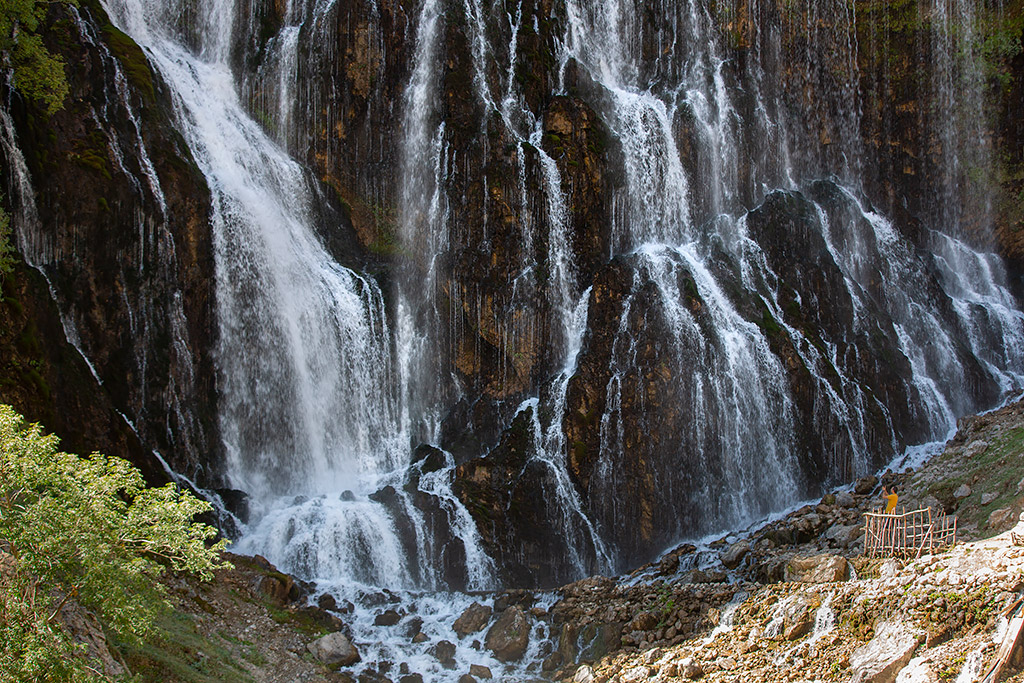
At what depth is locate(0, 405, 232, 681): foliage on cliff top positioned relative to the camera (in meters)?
8.95

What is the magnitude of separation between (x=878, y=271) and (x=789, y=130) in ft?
27.7

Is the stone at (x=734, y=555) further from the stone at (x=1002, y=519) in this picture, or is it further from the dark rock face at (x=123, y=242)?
the dark rock face at (x=123, y=242)

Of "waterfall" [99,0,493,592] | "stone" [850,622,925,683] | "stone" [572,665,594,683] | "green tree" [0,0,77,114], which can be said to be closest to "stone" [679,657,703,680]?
"stone" [572,665,594,683]

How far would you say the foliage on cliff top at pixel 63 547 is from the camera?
29.4 ft

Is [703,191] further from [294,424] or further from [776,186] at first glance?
[294,424]

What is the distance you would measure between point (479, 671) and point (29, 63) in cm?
1969

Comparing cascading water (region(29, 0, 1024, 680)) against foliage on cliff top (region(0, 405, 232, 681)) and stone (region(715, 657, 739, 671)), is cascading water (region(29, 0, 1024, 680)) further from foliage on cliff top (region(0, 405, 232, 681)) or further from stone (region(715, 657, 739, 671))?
foliage on cliff top (region(0, 405, 232, 681))

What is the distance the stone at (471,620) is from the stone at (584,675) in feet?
10.8

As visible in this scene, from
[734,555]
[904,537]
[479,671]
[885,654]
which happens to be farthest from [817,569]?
[479,671]

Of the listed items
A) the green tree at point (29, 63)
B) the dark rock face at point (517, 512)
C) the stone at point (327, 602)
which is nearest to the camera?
the stone at point (327, 602)

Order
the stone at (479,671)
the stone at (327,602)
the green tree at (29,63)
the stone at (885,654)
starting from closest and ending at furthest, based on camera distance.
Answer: the stone at (885,654), the stone at (479,671), the stone at (327,602), the green tree at (29,63)

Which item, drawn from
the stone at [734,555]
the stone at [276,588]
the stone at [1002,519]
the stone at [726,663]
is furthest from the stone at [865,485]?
the stone at [276,588]

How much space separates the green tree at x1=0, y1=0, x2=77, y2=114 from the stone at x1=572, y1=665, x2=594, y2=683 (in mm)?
19767

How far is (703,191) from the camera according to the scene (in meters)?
32.1
